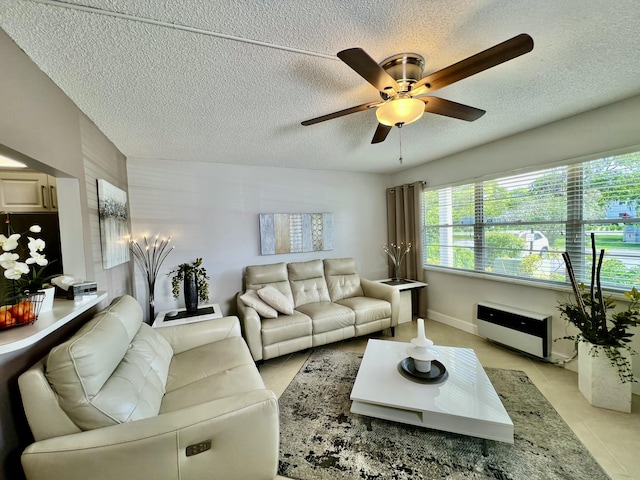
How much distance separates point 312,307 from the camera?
3059 millimetres

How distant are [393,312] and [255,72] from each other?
2.86 m

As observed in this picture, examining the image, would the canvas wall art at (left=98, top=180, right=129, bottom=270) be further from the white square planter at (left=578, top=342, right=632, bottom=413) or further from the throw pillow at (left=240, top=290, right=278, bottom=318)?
the white square planter at (left=578, top=342, right=632, bottom=413)

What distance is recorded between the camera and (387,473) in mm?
1395

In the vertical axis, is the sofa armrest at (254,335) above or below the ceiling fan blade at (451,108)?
below

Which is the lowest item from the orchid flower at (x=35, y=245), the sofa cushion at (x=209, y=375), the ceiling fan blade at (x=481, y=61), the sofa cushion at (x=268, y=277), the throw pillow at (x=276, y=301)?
the sofa cushion at (x=209, y=375)

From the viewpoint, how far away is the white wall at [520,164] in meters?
2.03

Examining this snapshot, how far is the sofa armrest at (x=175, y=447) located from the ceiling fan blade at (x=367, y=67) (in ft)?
5.20

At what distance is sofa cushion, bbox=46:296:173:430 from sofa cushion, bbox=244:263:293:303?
1.52m

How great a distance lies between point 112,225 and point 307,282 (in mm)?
2208

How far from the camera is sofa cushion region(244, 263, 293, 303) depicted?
3176mm

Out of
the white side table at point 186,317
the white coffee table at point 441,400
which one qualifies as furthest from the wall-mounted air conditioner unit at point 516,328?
the white side table at point 186,317

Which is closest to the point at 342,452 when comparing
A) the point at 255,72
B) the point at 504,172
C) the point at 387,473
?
the point at 387,473

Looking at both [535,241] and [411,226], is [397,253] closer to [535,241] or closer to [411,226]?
[411,226]

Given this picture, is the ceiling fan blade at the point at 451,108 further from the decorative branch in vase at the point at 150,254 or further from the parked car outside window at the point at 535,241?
the decorative branch in vase at the point at 150,254
